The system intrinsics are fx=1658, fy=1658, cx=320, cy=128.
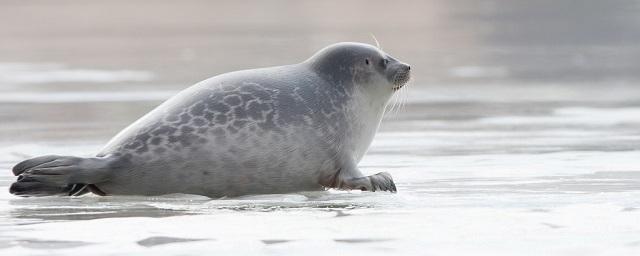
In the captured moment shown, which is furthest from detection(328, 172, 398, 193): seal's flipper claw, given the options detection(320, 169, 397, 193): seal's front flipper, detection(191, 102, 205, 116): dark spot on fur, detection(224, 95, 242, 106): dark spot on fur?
detection(191, 102, 205, 116): dark spot on fur

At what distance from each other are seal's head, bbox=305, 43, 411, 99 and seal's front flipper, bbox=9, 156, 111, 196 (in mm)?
1416

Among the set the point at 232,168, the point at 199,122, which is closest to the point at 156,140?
the point at 199,122

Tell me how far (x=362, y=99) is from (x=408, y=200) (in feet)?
4.25

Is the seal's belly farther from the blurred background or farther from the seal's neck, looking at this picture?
the blurred background

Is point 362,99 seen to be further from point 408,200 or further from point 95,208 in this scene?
point 95,208

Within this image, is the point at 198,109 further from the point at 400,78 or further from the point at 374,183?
the point at 400,78

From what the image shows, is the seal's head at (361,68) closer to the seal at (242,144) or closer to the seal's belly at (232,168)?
the seal at (242,144)

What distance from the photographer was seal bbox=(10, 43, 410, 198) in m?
6.83

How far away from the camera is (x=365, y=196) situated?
681cm

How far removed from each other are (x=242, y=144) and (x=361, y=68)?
106 centimetres

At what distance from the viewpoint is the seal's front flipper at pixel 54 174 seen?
6.71 metres

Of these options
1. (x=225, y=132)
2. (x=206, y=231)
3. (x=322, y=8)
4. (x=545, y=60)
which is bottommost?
(x=206, y=231)

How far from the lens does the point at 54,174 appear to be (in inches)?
264

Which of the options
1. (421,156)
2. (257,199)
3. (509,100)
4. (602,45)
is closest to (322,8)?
(602,45)
